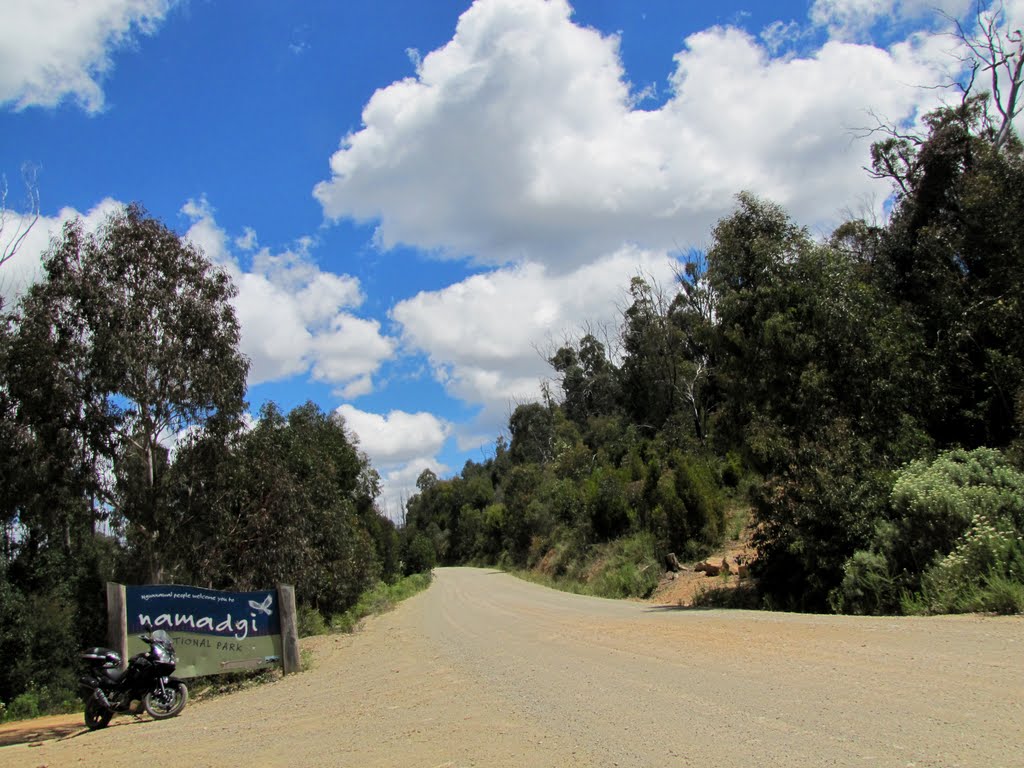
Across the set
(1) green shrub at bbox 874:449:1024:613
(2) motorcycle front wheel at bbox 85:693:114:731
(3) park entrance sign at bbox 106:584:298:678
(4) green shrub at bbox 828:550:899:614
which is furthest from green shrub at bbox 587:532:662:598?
(2) motorcycle front wheel at bbox 85:693:114:731

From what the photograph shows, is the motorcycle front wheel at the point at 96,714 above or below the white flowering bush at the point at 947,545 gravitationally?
below

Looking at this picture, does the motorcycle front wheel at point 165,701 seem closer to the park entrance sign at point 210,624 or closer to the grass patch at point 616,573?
the park entrance sign at point 210,624

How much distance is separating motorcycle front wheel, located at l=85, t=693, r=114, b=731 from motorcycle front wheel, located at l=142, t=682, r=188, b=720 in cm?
48

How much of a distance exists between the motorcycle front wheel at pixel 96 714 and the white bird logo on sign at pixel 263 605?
10.3 feet

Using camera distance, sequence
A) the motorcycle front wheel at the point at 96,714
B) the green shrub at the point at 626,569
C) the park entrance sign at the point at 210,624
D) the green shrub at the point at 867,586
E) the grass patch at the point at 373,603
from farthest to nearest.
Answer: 1. the green shrub at the point at 626,569
2. the grass patch at the point at 373,603
3. the green shrub at the point at 867,586
4. the park entrance sign at the point at 210,624
5. the motorcycle front wheel at the point at 96,714

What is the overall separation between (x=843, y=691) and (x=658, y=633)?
21.9 feet

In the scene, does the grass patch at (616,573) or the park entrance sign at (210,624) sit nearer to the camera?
the park entrance sign at (210,624)

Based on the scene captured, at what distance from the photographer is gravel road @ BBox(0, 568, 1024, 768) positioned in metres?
5.54

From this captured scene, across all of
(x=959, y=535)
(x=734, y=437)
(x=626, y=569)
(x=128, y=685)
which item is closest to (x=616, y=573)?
(x=626, y=569)

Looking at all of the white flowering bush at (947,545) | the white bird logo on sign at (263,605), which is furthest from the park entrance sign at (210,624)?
the white flowering bush at (947,545)

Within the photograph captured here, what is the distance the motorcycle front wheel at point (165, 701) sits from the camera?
10.4m

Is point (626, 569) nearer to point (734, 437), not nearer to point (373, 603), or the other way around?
point (734, 437)

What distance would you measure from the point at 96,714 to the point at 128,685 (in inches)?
21.6

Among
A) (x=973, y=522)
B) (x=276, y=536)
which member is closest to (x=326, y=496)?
(x=276, y=536)
